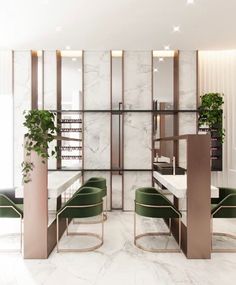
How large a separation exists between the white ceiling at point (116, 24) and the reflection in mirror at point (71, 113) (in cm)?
36

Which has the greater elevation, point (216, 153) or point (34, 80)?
point (34, 80)

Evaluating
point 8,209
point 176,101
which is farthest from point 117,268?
point 176,101

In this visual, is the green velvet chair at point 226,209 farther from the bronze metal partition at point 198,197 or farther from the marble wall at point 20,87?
the marble wall at point 20,87

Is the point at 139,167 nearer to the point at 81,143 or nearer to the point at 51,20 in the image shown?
the point at 81,143

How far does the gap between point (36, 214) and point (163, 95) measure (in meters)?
3.58

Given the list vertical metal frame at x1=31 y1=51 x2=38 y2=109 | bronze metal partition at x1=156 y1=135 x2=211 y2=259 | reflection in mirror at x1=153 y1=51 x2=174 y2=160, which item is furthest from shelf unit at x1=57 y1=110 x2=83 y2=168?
bronze metal partition at x1=156 y1=135 x2=211 y2=259

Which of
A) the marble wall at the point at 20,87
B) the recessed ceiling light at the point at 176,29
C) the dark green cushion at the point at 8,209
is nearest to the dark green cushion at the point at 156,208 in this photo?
the dark green cushion at the point at 8,209

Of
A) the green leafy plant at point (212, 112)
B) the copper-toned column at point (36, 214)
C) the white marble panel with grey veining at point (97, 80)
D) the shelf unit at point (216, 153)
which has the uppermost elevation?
the white marble panel with grey veining at point (97, 80)

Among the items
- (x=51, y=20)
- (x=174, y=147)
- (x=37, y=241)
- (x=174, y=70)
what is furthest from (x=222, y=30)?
A: (x=37, y=241)

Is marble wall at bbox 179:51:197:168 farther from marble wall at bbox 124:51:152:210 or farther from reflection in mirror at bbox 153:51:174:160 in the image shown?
marble wall at bbox 124:51:152:210

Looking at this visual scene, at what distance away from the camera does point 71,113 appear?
5.85 m

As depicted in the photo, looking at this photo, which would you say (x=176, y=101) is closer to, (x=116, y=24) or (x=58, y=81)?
(x=116, y=24)

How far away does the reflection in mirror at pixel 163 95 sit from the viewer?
19.1ft

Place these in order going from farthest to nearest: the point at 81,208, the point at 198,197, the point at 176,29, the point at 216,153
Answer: the point at 216,153 → the point at 176,29 → the point at 81,208 → the point at 198,197
